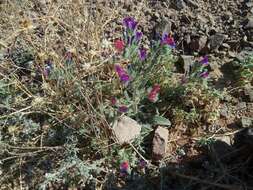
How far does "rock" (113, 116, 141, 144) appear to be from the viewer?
251 cm

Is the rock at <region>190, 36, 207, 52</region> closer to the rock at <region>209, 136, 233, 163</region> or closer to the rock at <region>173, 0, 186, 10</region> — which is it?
the rock at <region>173, 0, 186, 10</region>

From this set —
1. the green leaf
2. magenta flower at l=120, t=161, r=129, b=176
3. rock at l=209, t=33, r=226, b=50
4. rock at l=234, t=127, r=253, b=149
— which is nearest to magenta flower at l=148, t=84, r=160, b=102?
the green leaf

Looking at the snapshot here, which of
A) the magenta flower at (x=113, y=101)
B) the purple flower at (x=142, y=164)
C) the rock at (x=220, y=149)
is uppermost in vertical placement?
the magenta flower at (x=113, y=101)

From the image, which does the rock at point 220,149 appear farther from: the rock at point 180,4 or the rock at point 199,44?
the rock at point 180,4

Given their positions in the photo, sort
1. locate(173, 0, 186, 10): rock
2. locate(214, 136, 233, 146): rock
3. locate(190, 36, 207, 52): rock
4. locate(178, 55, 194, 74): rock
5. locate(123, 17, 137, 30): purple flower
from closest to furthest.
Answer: locate(214, 136, 233, 146): rock < locate(123, 17, 137, 30): purple flower < locate(178, 55, 194, 74): rock < locate(190, 36, 207, 52): rock < locate(173, 0, 186, 10): rock

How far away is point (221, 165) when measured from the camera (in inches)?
98.2

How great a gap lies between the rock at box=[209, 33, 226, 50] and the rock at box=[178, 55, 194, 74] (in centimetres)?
17

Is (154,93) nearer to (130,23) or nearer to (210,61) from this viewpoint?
(130,23)

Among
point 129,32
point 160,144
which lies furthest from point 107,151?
point 129,32

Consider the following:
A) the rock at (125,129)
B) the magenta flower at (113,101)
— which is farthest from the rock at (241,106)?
the magenta flower at (113,101)

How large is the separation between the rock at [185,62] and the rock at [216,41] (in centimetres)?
17

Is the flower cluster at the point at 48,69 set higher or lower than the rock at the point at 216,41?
lower

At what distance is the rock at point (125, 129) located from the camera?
8.25ft

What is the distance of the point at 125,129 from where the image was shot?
2521mm
